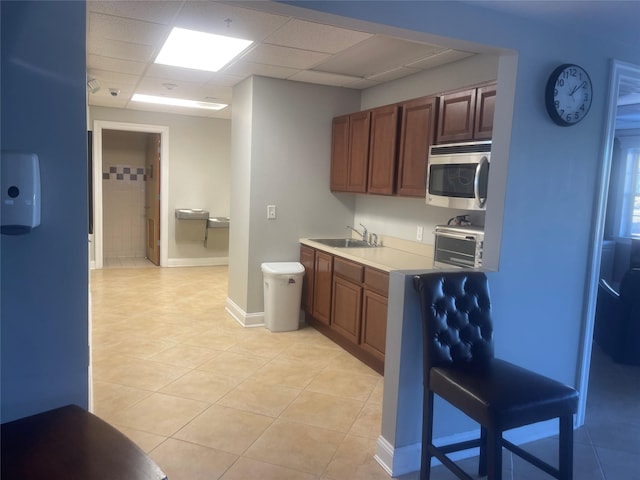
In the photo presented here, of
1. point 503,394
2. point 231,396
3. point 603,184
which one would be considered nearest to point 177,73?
point 231,396

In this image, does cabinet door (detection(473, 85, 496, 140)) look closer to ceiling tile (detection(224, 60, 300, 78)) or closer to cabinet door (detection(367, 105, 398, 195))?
cabinet door (detection(367, 105, 398, 195))

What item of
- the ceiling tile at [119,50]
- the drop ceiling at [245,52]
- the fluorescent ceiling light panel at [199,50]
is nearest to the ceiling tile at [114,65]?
the drop ceiling at [245,52]

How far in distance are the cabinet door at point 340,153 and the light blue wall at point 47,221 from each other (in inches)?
124

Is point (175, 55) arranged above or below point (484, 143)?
above

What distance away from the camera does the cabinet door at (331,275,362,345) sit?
3.79 meters

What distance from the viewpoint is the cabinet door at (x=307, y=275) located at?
4.51m

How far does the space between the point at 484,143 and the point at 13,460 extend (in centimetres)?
266

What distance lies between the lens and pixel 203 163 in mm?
7453

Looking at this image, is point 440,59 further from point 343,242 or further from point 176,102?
point 176,102

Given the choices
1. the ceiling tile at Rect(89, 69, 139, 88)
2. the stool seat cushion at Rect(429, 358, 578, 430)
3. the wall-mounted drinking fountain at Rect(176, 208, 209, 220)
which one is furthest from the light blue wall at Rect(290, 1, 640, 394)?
the wall-mounted drinking fountain at Rect(176, 208, 209, 220)

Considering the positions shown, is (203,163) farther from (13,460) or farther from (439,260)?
(13,460)

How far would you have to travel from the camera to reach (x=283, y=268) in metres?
4.43

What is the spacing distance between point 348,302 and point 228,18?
2271 millimetres

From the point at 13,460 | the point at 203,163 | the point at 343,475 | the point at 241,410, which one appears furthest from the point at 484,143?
the point at 203,163
